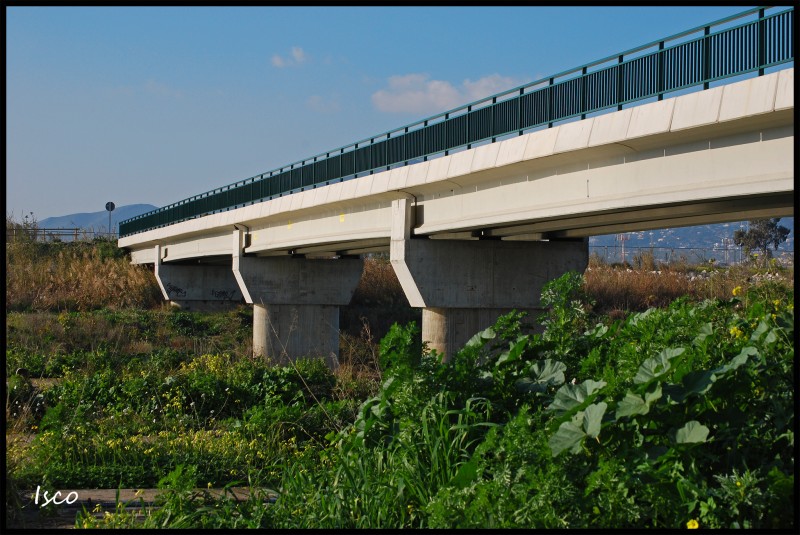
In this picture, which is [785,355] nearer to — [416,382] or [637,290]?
[416,382]

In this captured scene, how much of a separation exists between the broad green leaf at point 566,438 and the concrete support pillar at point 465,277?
57.2 ft

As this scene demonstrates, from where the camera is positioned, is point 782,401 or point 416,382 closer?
point 782,401

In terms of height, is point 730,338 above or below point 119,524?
above

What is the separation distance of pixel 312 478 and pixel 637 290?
1505 inches

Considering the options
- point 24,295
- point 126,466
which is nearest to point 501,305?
point 126,466

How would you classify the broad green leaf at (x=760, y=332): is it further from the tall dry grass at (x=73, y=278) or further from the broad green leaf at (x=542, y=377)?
the tall dry grass at (x=73, y=278)

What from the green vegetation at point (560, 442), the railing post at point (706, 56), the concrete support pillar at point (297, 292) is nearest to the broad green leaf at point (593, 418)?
the green vegetation at point (560, 442)

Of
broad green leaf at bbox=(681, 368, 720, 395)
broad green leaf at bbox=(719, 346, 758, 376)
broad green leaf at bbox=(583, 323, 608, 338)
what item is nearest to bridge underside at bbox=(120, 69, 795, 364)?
broad green leaf at bbox=(583, 323, 608, 338)

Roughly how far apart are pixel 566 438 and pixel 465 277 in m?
17.9

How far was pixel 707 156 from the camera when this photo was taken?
564 inches

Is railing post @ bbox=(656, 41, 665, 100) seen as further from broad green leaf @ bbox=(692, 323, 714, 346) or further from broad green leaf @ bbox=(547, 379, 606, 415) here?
broad green leaf @ bbox=(547, 379, 606, 415)

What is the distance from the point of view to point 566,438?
5.76 metres

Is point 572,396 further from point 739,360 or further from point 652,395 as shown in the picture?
point 739,360

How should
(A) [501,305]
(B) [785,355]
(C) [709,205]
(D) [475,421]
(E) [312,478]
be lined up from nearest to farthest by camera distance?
(B) [785,355]
(D) [475,421]
(E) [312,478]
(C) [709,205]
(A) [501,305]
